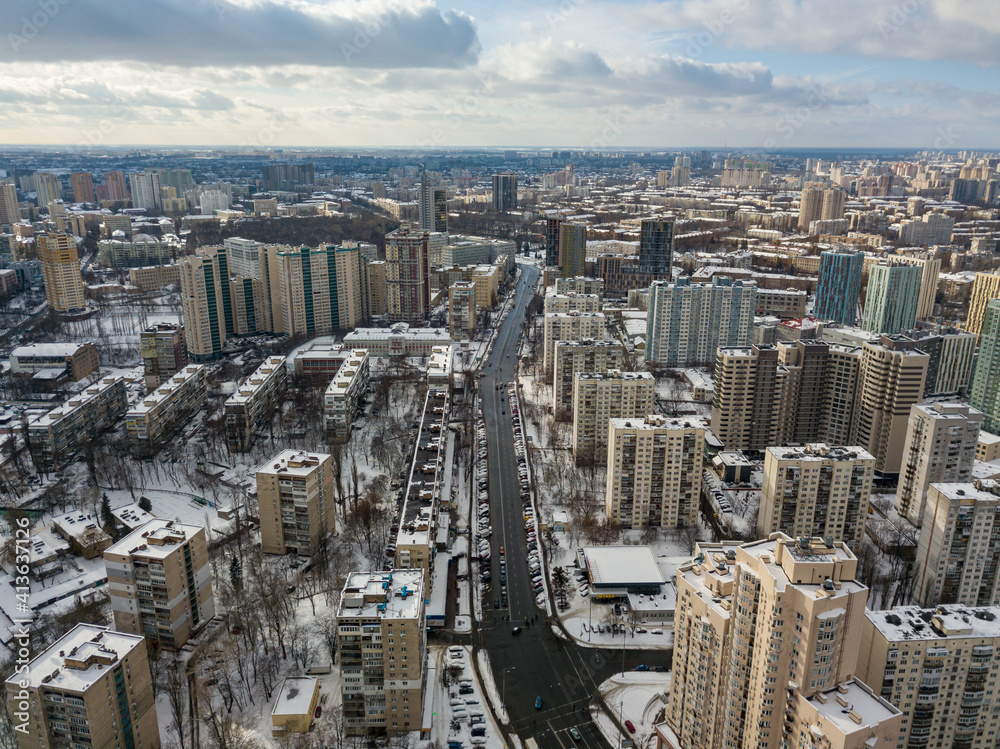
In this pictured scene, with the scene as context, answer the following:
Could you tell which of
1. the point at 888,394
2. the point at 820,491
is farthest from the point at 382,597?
the point at 888,394

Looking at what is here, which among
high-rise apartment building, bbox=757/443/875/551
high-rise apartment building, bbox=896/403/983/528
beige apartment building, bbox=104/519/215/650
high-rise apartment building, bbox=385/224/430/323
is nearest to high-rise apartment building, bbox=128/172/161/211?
high-rise apartment building, bbox=385/224/430/323

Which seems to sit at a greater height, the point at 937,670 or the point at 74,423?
the point at 937,670

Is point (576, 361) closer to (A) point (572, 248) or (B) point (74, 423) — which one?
(B) point (74, 423)

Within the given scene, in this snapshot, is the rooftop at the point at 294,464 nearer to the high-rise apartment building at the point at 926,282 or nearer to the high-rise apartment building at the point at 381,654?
the high-rise apartment building at the point at 381,654

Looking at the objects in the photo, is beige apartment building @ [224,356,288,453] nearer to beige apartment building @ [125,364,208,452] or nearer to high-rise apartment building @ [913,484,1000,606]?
beige apartment building @ [125,364,208,452]

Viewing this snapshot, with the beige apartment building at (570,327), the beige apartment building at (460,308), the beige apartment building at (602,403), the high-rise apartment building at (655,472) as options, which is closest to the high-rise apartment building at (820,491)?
the high-rise apartment building at (655,472)

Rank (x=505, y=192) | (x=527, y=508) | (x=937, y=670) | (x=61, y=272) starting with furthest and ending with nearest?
(x=505, y=192), (x=61, y=272), (x=527, y=508), (x=937, y=670)

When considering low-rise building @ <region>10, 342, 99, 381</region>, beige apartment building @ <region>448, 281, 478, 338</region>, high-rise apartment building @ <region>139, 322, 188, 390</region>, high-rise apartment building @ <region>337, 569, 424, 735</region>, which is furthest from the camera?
beige apartment building @ <region>448, 281, 478, 338</region>
